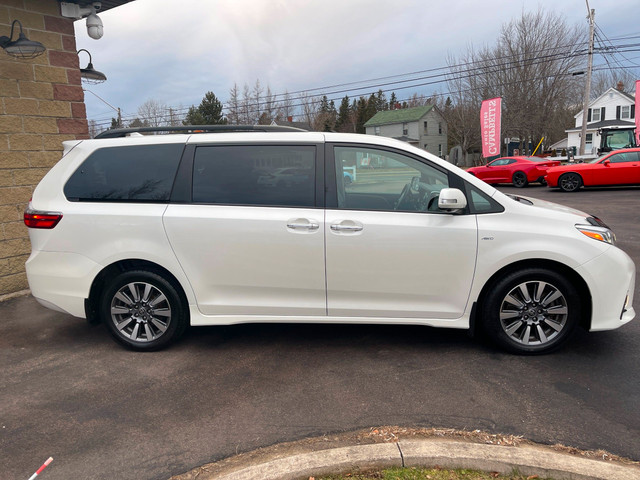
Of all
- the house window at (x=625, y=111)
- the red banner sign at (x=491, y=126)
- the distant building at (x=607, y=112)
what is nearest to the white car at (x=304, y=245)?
the red banner sign at (x=491, y=126)

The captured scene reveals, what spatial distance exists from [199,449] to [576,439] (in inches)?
88.4

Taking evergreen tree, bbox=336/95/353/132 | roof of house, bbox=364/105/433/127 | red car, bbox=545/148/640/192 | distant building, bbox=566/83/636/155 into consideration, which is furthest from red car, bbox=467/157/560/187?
evergreen tree, bbox=336/95/353/132

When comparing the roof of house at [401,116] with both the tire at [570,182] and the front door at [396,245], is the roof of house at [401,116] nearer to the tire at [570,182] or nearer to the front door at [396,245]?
the tire at [570,182]

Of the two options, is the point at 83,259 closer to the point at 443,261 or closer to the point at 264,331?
the point at 264,331

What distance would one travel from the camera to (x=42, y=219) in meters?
3.89

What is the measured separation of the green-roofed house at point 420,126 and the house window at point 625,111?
763 inches

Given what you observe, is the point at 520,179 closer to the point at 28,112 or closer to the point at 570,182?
the point at 570,182

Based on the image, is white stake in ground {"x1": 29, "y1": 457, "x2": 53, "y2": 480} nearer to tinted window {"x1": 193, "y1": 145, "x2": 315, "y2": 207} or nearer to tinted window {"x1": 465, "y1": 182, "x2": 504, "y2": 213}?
tinted window {"x1": 193, "y1": 145, "x2": 315, "y2": 207}

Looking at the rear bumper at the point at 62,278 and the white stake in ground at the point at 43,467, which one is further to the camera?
the rear bumper at the point at 62,278

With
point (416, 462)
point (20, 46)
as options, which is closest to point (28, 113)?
point (20, 46)

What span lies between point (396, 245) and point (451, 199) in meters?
0.55

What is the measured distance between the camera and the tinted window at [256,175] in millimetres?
3754

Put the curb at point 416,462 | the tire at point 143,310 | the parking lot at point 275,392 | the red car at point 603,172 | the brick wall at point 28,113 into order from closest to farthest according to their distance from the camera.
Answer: the curb at point 416,462 → the parking lot at point 275,392 → the tire at point 143,310 → the brick wall at point 28,113 → the red car at point 603,172

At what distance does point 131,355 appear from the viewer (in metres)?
4.00
